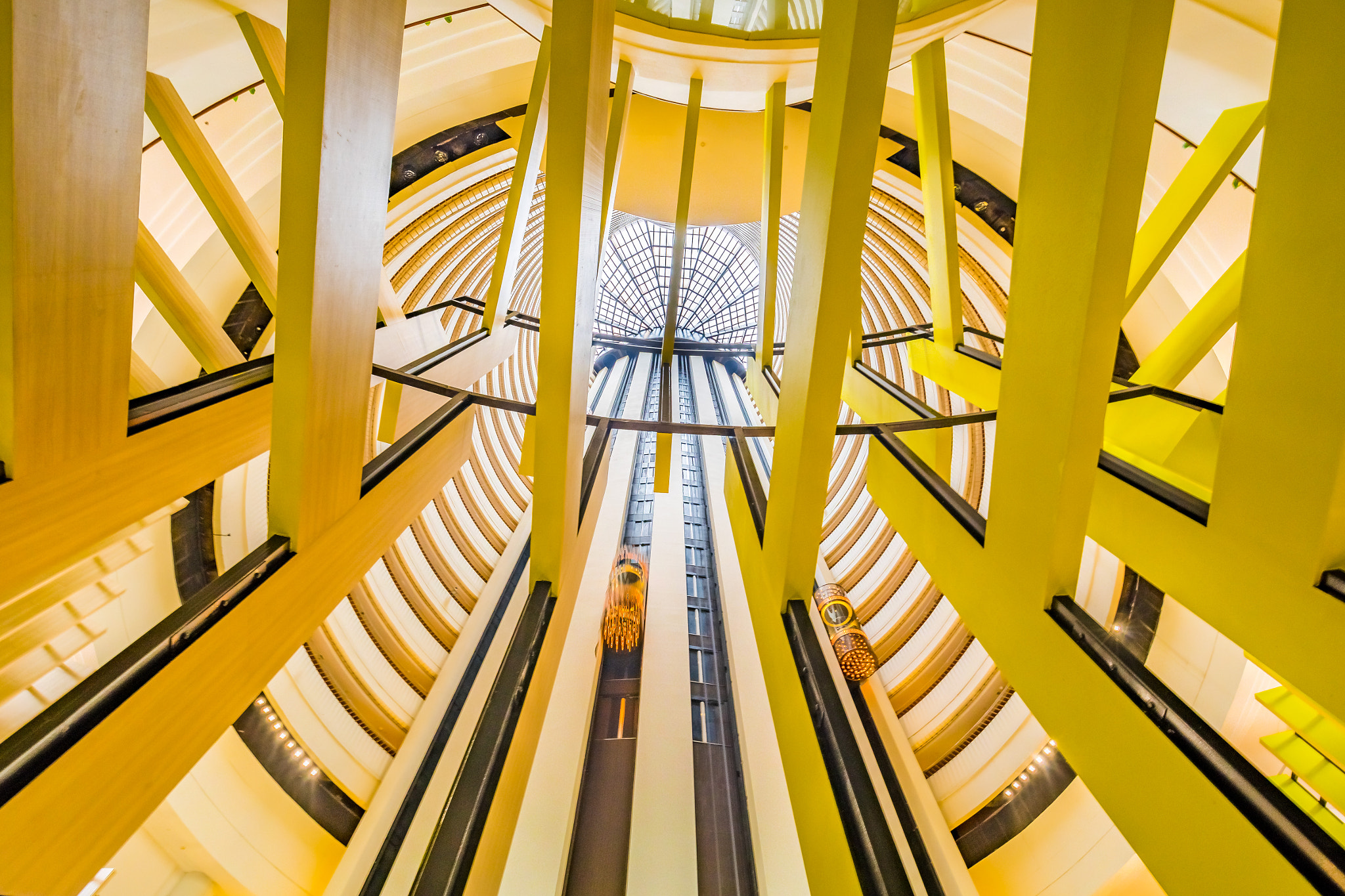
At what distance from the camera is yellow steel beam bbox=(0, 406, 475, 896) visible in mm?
1406

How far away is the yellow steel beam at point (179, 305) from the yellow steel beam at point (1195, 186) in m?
5.72

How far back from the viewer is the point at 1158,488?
2.22 meters

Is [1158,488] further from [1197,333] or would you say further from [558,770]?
[558,770]

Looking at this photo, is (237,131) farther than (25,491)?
Yes

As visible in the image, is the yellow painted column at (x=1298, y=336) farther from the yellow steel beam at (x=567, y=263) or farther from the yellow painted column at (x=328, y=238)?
the yellow painted column at (x=328, y=238)

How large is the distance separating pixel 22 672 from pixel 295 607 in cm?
306

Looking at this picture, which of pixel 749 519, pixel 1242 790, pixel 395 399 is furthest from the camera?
pixel 395 399

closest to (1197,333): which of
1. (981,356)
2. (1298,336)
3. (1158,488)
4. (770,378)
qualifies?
(981,356)

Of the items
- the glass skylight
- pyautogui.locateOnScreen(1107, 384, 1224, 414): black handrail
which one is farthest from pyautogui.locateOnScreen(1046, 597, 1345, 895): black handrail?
the glass skylight

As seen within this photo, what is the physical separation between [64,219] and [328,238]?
0.68 m

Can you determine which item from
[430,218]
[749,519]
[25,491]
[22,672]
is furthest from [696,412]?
[25,491]

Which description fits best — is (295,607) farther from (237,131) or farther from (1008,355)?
(237,131)

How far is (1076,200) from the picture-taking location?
1.84 meters

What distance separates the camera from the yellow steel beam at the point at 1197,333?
342 cm
